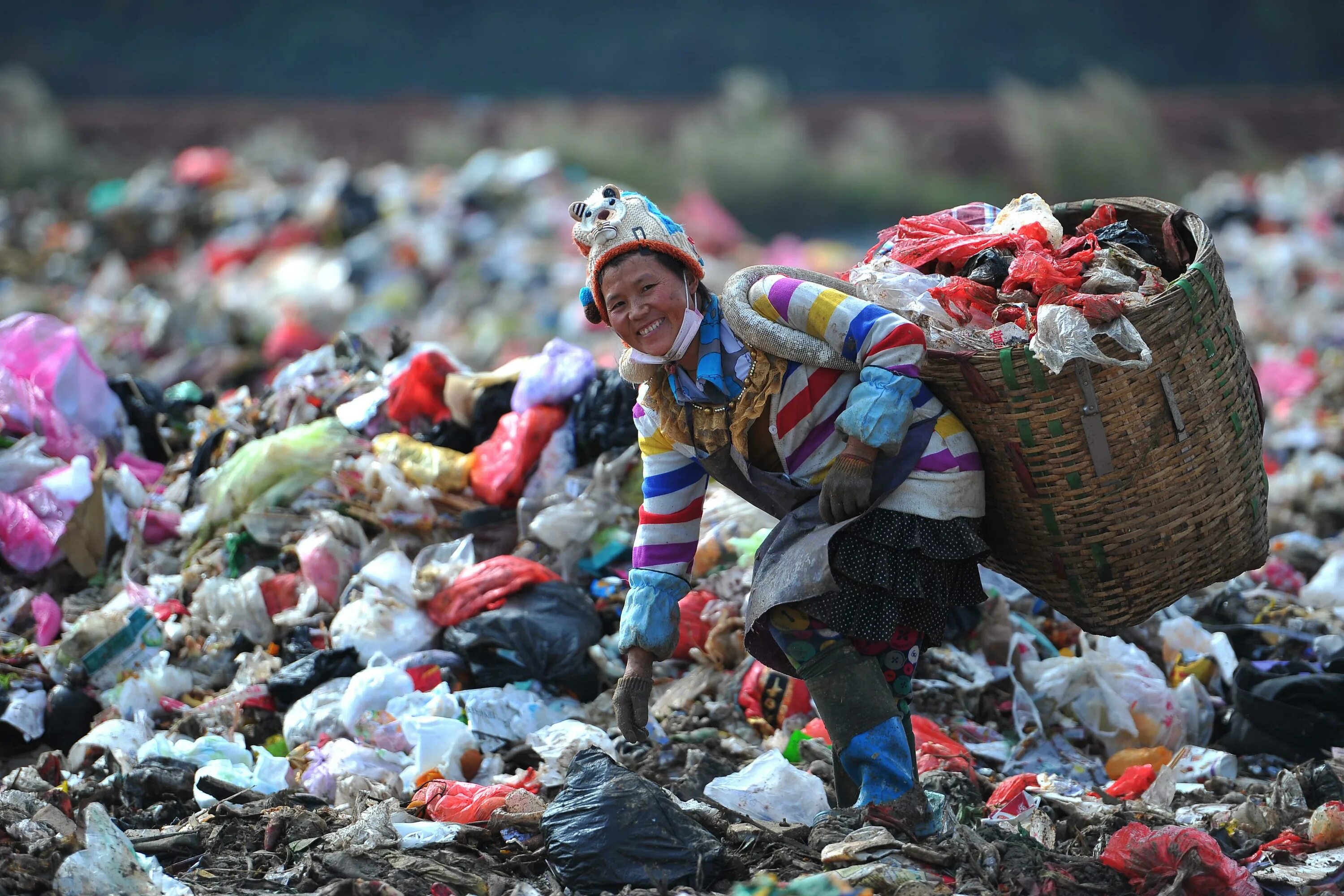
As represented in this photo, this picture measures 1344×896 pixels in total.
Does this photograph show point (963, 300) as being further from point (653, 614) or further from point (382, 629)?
point (382, 629)

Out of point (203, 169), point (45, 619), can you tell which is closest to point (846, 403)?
point (45, 619)

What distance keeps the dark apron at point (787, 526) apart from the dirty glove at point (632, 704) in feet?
0.75

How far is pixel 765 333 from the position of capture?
7.79ft

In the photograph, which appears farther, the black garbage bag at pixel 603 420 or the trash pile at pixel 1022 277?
the black garbage bag at pixel 603 420

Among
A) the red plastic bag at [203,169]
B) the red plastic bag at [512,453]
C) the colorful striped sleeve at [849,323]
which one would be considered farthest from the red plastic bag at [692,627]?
the red plastic bag at [203,169]

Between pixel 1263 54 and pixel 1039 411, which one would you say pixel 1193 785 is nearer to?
pixel 1039 411

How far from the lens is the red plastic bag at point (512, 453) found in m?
3.91

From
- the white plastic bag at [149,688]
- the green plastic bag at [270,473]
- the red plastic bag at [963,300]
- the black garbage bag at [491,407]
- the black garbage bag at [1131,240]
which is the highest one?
the black garbage bag at [1131,240]

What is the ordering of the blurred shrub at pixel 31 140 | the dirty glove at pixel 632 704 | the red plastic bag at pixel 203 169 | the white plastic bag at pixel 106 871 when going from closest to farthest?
the white plastic bag at pixel 106 871 < the dirty glove at pixel 632 704 < the red plastic bag at pixel 203 169 < the blurred shrub at pixel 31 140

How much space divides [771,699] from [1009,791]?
652 millimetres

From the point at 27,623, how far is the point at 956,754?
2772 millimetres

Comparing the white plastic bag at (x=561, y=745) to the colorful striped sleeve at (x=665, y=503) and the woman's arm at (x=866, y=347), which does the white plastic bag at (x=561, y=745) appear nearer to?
the colorful striped sleeve at (x=665, y=503)

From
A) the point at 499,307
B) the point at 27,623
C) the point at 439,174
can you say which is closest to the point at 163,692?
the point at 27,623

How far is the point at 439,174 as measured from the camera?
11523mm
